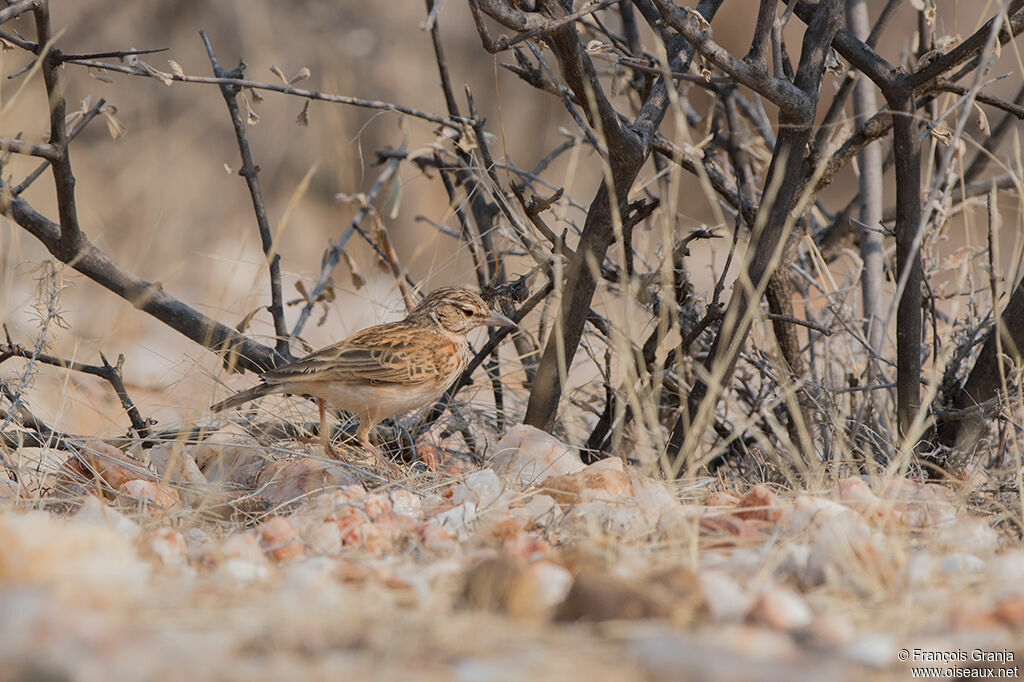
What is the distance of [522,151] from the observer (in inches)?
432

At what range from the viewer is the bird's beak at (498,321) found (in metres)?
4.23

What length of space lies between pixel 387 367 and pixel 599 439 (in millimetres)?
960

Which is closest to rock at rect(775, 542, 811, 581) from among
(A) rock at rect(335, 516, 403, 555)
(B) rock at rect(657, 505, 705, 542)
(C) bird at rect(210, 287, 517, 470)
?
(B) rock at rect(657, 505, 705, 542)

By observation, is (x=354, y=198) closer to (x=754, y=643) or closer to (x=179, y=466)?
(x=179, y=466)

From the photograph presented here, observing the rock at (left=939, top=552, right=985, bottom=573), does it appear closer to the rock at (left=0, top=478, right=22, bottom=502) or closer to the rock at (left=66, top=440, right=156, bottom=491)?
the rock at (left=66, top=440, right=156, bottom=491)

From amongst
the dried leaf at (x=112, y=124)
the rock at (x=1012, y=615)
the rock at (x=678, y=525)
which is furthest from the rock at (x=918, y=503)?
the dried leaf at (x=112, y=124)

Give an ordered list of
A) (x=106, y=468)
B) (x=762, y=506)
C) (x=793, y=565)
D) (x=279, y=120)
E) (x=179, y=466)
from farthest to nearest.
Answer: (x=279, y=120)
(x=179, y=466)
(x=106, y=468)
(x=762, y=506)
(x=793, y=565)

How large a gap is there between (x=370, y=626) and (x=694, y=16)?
85.9 inches

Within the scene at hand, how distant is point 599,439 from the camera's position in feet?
14.1

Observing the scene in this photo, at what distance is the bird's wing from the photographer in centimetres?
397

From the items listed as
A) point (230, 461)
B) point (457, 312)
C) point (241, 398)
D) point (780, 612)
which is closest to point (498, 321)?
point (457, 312)

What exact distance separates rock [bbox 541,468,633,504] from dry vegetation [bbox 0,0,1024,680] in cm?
1

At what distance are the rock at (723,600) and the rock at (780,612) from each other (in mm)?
28

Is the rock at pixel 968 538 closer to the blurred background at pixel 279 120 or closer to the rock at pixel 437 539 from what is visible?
the rock at pixel 437 539
